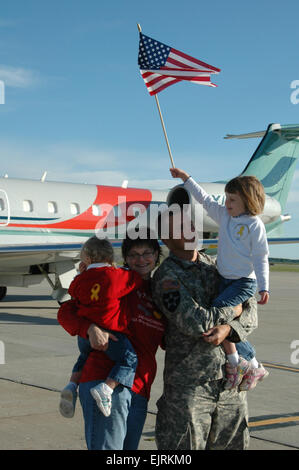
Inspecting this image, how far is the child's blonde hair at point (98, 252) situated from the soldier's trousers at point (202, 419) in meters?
0.77

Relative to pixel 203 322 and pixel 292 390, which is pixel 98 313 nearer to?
pixel 203 322

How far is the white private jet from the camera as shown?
1499cm

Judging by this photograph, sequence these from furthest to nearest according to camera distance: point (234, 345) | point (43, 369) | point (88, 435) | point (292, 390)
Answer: point (43, 369)
point (292, 390)
point (234, 345)
point (88, 435)

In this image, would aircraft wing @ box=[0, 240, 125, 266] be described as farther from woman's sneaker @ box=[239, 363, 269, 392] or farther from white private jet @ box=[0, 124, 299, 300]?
woman's sneaker @ box=[239, 363, 269, 392]

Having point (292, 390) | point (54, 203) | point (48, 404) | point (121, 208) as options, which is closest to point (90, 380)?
point (48, 404)

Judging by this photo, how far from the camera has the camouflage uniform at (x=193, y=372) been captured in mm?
3143

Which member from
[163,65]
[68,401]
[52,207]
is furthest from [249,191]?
[52,207]

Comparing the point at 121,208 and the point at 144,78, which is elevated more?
the point at 144,78

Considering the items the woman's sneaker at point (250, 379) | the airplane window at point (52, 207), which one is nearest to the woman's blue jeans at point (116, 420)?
the woman's sneaker at point (250, 379)

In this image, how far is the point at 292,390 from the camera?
7.17 meters

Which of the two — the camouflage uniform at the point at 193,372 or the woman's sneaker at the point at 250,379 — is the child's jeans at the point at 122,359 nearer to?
the camouflage uniform at the point at 193,372

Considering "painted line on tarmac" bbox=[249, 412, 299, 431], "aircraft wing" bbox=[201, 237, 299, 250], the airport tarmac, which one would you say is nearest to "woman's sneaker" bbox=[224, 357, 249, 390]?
the airport tarmac

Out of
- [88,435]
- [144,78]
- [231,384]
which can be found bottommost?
[88,435]

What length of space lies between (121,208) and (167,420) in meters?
14.8
